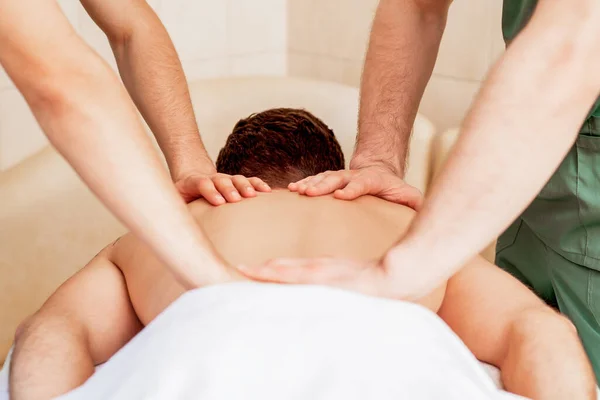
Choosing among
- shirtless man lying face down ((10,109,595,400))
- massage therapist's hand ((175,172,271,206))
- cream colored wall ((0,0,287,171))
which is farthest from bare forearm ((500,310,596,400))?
cream colored wall ((0,0,287,171))

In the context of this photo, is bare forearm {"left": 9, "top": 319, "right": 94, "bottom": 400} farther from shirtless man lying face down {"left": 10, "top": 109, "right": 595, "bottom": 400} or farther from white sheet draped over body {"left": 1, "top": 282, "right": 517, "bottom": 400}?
white sheet draped over body {"left": 1, "top": 282, "right": 517, "bottom": 400}

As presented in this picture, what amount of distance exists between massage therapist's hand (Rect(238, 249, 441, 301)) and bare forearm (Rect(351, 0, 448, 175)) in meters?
0.67

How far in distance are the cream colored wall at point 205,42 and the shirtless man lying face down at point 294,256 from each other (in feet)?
3.02

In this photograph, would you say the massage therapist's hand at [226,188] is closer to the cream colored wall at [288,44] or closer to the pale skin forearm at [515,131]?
the pale skin forearm at [515,131]

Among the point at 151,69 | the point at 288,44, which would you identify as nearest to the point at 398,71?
the point at 151,69

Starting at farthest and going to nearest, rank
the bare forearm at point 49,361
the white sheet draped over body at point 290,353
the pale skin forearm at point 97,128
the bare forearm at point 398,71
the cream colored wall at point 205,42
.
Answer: the cream colored wall at point 205,42 < the bare forearm at point 398,71 < the bare forearm at point 49,361 < the pale skin forearm at point 97,128 < the white sheet draped over body at point 290,353

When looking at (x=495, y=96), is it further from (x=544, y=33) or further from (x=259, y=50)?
(x=259, y=50)

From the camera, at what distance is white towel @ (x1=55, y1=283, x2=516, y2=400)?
796mm

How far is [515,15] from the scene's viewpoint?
1455 mm

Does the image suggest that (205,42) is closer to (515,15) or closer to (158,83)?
(158,83)

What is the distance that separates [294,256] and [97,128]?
35 cm

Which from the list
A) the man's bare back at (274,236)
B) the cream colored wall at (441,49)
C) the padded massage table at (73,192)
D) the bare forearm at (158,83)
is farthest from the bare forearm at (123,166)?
the cream colored wall at (441,49)

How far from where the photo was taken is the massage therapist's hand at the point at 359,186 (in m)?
→ 1.32

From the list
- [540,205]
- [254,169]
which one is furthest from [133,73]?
[540,205]
